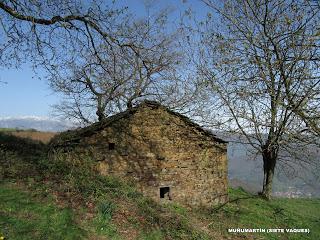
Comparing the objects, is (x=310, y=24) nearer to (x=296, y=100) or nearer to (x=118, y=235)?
(x=296, y=100)

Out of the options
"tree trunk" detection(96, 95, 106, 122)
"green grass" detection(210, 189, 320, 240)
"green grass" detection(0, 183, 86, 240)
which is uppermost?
"tree trunk" detection(96, 95, 106, 122)

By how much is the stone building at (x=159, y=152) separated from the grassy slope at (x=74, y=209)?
1.06m

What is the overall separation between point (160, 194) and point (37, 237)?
817 cm

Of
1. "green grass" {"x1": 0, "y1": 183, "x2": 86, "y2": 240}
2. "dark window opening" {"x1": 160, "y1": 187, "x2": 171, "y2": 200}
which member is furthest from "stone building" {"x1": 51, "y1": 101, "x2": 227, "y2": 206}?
"green grass" {"x1": 0, "y1": 183, "x2": 86, "y2": 240}

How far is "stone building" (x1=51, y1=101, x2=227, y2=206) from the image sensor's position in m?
14.3

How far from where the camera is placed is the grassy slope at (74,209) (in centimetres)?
829

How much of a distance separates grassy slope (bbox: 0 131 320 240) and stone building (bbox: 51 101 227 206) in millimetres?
1063

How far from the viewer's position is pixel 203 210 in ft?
51.0

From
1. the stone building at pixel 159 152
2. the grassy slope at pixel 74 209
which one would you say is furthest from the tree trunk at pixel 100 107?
the grassy slope at pixel 74 209

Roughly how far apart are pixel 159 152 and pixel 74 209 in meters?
6.60

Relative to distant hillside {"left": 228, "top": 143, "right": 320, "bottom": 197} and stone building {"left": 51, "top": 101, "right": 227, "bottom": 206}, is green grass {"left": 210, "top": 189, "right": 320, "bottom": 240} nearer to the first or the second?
stone building {"left": 51, "top": 101, "right": 227, "bottom": 206}

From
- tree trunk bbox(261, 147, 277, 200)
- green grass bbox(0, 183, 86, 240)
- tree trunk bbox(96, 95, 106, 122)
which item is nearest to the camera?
green grass bbox(0, 183, 86, 240)

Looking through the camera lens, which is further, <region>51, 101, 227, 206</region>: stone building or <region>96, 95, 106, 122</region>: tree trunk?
<region>96, 95, 106, 122</region>: tree trunk

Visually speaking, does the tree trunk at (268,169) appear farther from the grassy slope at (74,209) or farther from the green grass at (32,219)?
the green grass at (32,219)
